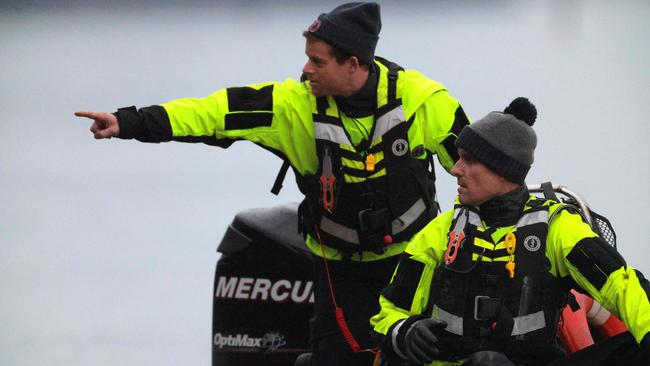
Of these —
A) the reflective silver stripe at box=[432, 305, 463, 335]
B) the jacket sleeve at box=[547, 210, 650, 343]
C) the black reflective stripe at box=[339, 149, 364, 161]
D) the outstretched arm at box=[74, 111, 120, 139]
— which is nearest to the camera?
the jacket sleeve at box=[547, 210, 650, 343]

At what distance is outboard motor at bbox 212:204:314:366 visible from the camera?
5840 millimetres

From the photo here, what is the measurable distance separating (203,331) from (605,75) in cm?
363

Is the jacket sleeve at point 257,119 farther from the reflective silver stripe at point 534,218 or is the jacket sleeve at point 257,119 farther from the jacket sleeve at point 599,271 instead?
the jacket sleeve at point 599,271

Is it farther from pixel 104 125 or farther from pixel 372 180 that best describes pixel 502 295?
pixel 104 125

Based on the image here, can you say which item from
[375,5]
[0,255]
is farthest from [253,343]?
[0,255]

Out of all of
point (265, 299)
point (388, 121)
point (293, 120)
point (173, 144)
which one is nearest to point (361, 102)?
point (388, 121)

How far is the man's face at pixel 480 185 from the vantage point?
4484 millimetres

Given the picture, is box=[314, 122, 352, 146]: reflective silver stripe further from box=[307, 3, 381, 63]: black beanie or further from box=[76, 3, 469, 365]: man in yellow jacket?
box=[307, 3, 381, 63]: black beanie

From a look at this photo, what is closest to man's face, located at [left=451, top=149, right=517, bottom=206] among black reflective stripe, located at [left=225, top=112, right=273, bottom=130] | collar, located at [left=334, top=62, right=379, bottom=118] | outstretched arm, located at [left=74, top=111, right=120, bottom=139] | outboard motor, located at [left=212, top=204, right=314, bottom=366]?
collar, located at [left=334, top=62, right=379, bottom=118]

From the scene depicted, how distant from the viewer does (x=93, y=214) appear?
8.43 m

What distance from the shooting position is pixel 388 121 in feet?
17.3

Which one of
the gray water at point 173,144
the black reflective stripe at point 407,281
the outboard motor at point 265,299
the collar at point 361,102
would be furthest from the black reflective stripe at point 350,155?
the gray water at point 173,144

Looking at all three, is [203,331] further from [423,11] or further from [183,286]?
[423,11]

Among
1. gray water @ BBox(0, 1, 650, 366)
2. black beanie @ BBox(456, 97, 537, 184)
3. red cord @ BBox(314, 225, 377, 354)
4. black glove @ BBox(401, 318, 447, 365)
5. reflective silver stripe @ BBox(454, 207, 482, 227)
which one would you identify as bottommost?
gray water @ BBox(0, 1, 650, 366)
